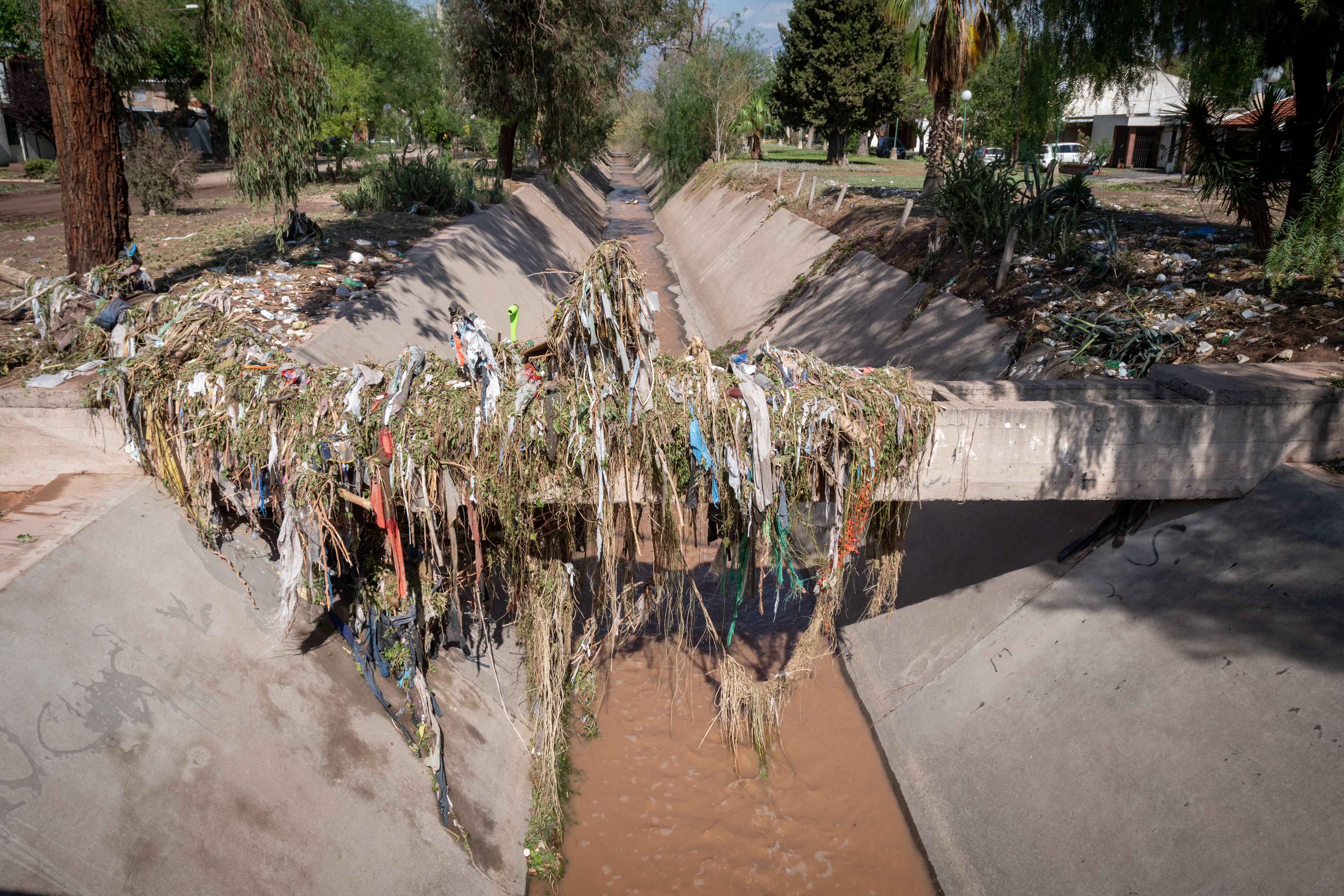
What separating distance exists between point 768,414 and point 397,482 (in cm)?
228

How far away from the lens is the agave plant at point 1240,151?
28.4 ft

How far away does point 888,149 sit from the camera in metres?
46.7

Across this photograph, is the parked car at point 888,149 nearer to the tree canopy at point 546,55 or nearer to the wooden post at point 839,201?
the tree canopy at point 546,55

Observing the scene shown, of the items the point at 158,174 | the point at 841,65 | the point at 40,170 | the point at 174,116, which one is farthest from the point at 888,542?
the point at 174,116

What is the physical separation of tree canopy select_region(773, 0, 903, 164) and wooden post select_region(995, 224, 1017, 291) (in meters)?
25.1

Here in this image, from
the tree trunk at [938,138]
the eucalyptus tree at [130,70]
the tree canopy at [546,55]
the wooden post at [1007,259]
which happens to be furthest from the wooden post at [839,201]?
the eucalyptus tree at [130,70]

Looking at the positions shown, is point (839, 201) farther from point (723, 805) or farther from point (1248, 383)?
point (723, 805)

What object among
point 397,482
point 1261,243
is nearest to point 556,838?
point 397,482

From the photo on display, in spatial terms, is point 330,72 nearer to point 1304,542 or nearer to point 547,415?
point 547,415

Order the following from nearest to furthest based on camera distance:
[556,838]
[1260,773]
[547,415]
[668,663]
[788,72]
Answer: [1260,773], [547,415], [556,838], [668,663], [788,72]

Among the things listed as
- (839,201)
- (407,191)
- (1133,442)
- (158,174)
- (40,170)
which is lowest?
(1133,442)

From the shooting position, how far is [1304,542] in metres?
5.22

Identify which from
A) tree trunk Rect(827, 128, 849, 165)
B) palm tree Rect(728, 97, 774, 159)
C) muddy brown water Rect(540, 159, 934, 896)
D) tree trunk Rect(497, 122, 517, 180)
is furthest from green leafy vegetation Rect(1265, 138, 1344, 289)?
palm tree Rect(728, 97, 774, 159)

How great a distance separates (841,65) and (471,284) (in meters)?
24.5
